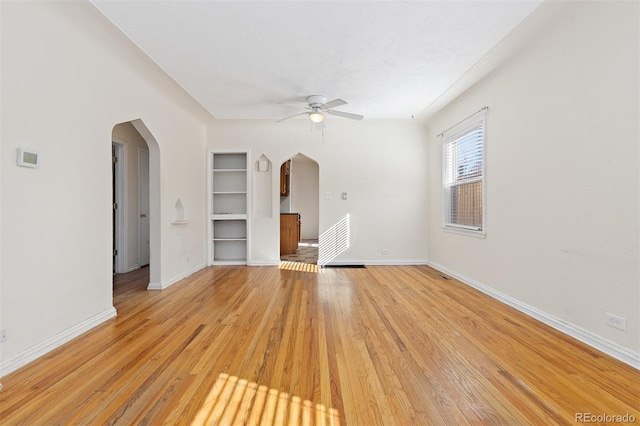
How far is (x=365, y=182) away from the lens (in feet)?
18.4

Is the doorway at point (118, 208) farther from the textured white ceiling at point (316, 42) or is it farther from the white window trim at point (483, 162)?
the white window trim at point (483, 162)

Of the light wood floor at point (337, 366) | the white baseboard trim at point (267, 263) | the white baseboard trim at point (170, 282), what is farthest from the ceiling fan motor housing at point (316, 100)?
the white baseboard trim at point (170, 282)

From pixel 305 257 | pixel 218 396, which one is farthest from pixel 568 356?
pixel 305 257

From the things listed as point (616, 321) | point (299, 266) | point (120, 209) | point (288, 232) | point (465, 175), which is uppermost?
point (465, 175)

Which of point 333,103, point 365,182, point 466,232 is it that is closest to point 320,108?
point 333,103

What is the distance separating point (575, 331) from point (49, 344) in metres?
4.12

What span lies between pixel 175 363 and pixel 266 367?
63 centimetres

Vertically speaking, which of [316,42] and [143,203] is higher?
[316,42]

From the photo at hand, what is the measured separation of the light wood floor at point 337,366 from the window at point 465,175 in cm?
138

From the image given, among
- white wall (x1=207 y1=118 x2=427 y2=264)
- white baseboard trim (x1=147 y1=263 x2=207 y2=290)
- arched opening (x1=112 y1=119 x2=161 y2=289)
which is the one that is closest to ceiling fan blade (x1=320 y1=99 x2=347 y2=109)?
white wall (x1=207 y1=118 x2=427 y2=264)

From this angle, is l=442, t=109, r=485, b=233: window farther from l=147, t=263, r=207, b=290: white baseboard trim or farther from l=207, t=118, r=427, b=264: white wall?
l=147, t=263, r=207, b=290: white baseboard trim

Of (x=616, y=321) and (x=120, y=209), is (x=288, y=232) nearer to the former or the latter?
(x=120, y=209)

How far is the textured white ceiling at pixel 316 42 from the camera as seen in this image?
2.34 metres

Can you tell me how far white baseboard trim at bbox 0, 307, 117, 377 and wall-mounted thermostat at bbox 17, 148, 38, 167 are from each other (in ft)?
4.20
